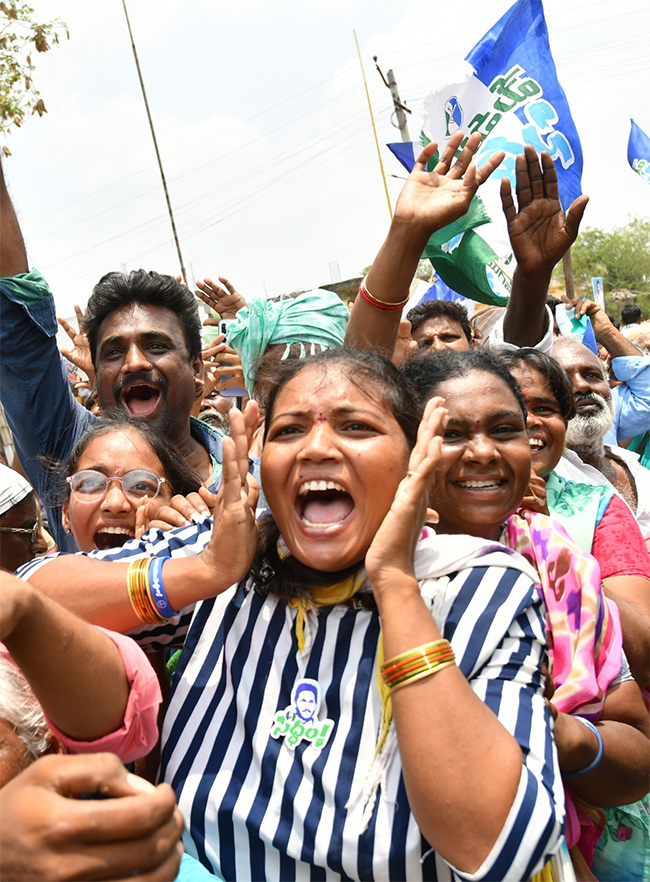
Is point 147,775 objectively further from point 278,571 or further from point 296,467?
point 296,467

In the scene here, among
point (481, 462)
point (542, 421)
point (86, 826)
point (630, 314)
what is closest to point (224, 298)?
point (542, 421)

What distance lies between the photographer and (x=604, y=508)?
2695 millimetres

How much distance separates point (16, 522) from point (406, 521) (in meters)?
2.06

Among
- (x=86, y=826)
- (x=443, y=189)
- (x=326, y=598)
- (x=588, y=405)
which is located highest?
(x=443, y=189)

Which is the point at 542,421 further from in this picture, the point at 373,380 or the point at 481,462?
the point at 373,380

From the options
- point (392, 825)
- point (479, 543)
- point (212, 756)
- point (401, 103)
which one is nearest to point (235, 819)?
point (212, 756)

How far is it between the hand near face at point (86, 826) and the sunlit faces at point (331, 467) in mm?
779

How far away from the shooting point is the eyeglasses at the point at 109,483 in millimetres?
2629

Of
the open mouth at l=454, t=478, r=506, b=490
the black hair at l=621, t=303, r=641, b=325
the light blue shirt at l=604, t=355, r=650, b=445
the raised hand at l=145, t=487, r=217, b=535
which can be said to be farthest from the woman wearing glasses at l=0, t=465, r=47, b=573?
the black hair at l=621, t=303, r=641, b=325

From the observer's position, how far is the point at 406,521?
1.69m

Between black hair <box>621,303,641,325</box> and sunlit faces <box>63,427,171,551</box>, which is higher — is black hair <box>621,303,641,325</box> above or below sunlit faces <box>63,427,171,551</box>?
below

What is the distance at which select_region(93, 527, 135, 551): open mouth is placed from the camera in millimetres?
2607

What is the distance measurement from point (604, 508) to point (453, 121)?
326 cm

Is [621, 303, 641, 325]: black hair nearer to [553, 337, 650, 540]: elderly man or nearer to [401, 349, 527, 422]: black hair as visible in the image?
[553, 337, 650, 540]: elderly man
